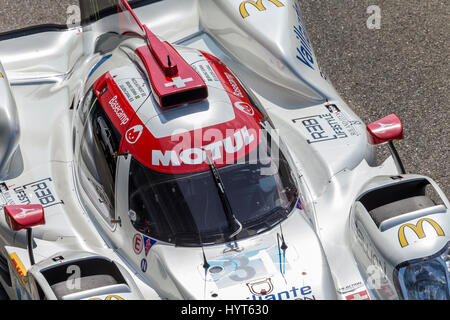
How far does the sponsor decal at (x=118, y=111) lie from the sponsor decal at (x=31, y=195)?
702mm

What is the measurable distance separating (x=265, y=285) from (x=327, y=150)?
1.36 metres

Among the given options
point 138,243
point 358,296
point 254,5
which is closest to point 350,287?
point 358,296

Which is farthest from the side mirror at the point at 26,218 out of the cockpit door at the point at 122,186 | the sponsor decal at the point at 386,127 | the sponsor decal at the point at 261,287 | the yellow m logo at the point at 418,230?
the sponsor decal at the point at 386,127

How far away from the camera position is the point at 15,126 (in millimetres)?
4754

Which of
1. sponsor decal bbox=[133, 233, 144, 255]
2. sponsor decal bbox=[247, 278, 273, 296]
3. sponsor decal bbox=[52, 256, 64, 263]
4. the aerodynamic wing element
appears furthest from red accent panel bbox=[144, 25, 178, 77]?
sponsor decal bbox=[247, 278, 273, 296]

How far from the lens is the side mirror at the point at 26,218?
13.4 feet

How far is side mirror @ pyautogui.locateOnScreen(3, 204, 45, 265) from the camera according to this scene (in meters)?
4.09

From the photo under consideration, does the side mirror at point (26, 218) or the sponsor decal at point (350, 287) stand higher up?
the side mirror at point (26, 218)

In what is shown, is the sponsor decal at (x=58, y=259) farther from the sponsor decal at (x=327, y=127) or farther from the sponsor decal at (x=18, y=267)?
the sponsor decal at (x=327, y=127)

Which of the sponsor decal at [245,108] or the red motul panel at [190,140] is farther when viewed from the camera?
the sponsor decal at [245,108]

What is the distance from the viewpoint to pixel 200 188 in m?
4.04

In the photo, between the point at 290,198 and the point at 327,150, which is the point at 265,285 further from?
the point at 327,150

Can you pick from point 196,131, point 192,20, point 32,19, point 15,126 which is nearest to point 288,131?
point 196,131

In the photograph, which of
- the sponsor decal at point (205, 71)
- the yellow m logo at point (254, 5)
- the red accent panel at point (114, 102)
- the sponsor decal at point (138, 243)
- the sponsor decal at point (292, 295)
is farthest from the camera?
the yellow m logo at point (254, 5)
